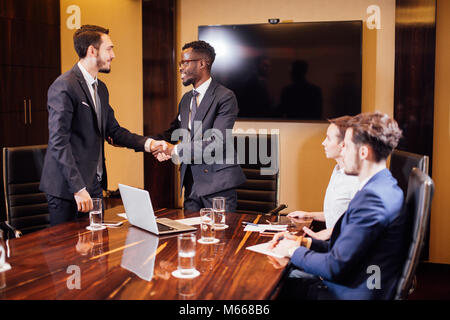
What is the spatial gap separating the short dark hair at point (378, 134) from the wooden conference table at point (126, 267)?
0.57 m

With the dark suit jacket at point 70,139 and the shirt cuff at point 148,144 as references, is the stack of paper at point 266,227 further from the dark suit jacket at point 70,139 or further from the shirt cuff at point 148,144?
the shirt cuff at point 148,144

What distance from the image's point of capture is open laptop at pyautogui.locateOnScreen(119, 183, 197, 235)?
229 centimetres

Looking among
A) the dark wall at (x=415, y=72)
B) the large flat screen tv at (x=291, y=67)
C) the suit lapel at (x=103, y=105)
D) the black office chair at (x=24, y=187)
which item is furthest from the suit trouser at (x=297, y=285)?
the large flat screen tv at (x=291, y=67)

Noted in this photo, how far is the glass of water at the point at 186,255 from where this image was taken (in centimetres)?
174

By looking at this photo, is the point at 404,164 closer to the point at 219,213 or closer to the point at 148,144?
the point at 219,213

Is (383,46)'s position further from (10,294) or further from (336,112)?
(10,294)

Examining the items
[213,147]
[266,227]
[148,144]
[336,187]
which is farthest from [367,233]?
[148,144]

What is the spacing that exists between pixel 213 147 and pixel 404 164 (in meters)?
1.12

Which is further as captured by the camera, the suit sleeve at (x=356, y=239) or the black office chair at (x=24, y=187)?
the black office chair at (x=24, y=187)

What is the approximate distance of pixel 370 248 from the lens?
5.85ft

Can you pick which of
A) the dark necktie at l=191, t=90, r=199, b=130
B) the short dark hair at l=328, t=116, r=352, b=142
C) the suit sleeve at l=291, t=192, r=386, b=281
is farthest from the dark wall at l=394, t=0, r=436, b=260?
the suit sleeve at l=291, t=192, r=386, b=281

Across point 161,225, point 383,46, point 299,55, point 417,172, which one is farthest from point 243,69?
point 417,172

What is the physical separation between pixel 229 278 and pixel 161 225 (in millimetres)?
821

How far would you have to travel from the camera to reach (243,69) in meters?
4.86
